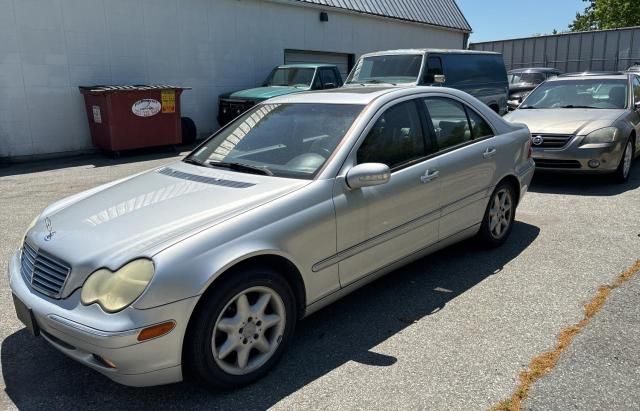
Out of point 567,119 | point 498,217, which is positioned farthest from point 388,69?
point 498,217

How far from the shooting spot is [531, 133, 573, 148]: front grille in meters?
6.94

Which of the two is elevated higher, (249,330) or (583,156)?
(583,156)

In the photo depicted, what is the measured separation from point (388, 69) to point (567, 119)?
431 cm

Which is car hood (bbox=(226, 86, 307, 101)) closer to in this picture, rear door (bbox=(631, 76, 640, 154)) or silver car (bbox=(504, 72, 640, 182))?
silver car (bbox=(504, 72, 640, 182))

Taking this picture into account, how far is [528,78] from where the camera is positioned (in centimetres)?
1645

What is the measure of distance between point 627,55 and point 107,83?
21.2m

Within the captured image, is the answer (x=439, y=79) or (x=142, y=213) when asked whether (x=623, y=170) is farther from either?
(x=142, y=213)

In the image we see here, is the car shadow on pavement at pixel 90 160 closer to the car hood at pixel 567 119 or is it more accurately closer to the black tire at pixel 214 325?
the car hood at pixel 567 119

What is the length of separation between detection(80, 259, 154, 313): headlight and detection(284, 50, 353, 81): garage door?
1378 centimetres

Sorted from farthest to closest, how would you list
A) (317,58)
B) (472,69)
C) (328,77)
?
1. (317,58)
2. (328,77)
3. (472,69)

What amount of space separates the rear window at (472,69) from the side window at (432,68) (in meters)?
0.16

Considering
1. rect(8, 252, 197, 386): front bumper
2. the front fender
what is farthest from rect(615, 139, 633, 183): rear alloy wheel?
rect(8, 252, 197, 386): front bumper

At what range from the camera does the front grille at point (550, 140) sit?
6.94 m

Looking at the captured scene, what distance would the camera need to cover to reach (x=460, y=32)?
22531 mm
